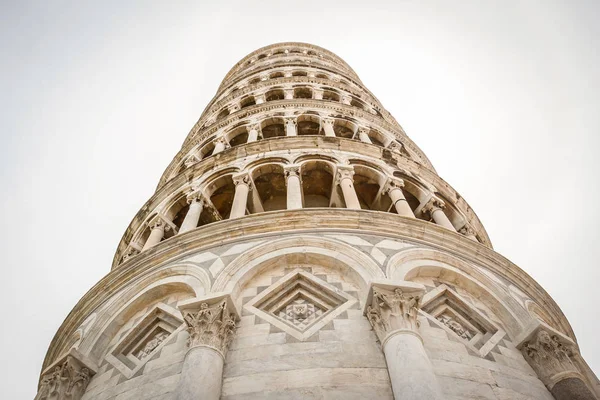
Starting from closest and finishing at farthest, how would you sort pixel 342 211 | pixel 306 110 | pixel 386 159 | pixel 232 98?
pixel 342 211
pixel 386 159
pixel 306 110
pixel 232 98

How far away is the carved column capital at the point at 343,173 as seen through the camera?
40.6 feet

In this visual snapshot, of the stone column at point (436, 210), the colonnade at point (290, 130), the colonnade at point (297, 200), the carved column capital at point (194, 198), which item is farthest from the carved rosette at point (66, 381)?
the colonnade at point (290, 130)

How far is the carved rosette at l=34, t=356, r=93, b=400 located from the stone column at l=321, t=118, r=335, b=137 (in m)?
10.2

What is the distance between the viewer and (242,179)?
12.6 meters

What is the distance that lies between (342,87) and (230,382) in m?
18.3

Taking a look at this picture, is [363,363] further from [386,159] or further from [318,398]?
[386,159]

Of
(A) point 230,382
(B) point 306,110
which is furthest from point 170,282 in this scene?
(B) point 306,110

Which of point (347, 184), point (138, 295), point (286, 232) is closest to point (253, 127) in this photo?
point (347, 184)

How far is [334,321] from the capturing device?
7109 mm

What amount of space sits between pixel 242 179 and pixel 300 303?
211 inches

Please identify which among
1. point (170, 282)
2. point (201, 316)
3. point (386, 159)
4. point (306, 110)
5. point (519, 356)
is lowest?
point (519, 356)

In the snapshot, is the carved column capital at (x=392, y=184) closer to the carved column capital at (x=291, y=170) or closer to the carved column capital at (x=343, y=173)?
the carved column capital at (x=343, y=173)

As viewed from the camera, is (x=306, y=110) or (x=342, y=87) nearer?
(x=306, y=110)

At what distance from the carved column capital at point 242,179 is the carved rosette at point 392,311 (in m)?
6.13
